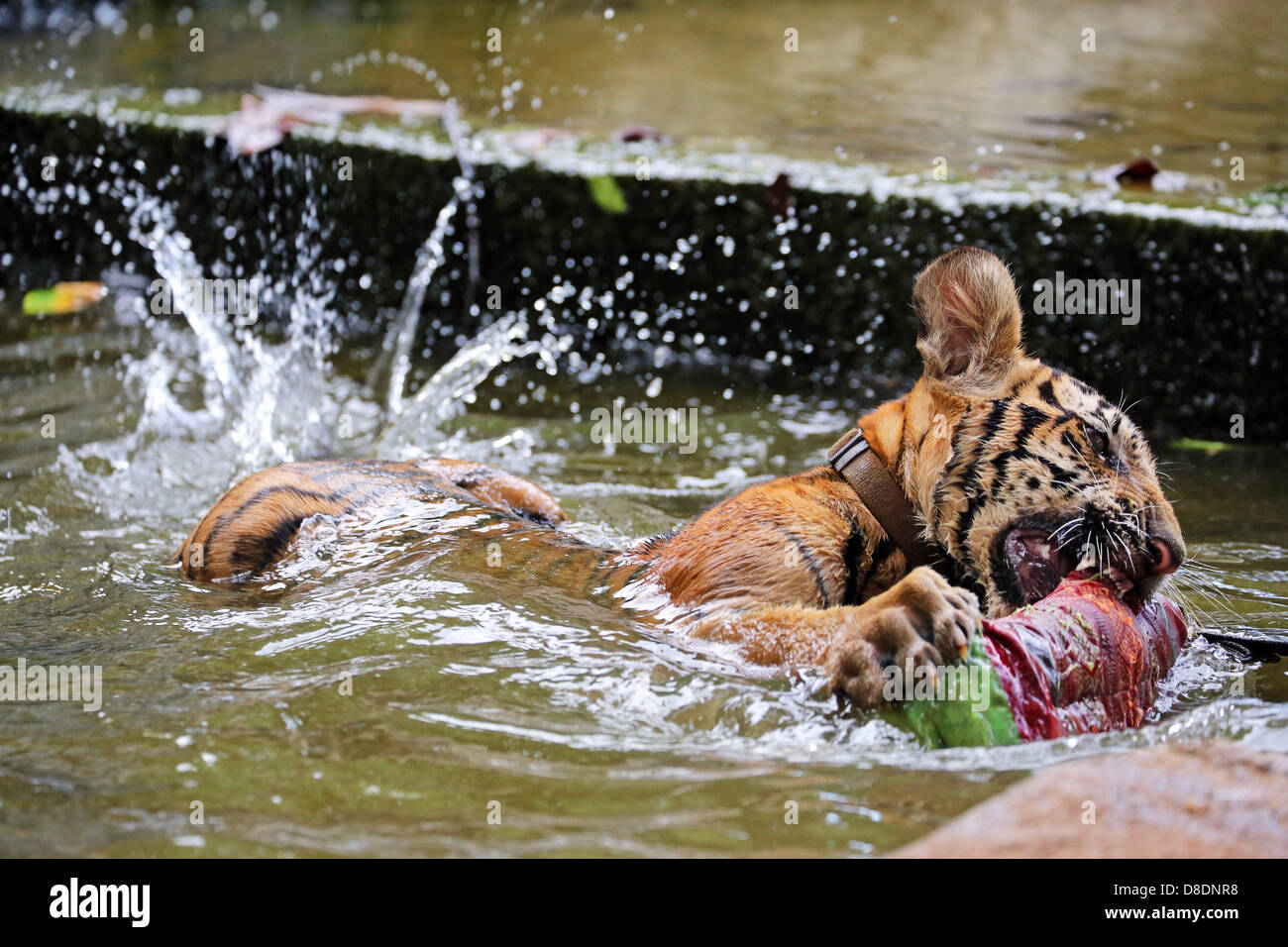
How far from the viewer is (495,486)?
431cm

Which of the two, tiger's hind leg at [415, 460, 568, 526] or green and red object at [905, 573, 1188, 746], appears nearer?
green and red object at [905, 573, 1188, 746]

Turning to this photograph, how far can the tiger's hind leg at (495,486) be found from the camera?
4281 millimetres

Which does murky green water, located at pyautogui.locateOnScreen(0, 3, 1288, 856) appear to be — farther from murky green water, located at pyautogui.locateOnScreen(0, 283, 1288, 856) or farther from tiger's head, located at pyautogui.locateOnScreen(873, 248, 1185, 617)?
tiger's head, located at pyautogui.locateOnScreen(873, 248, 1185, 617)

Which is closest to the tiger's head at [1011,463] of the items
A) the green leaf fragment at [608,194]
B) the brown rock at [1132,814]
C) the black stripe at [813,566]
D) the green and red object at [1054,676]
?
the green and red object at [1054,676]

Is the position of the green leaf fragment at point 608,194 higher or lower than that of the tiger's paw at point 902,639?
higher

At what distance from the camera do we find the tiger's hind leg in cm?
428

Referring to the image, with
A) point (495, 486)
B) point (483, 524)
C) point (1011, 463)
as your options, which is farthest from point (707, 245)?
point (1011, 463)

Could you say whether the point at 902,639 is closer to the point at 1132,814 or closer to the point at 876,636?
the point at 876,636

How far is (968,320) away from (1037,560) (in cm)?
64

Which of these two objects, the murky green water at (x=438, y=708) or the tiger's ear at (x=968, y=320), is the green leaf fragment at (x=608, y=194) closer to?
the murky green water at (x=438, y=708)

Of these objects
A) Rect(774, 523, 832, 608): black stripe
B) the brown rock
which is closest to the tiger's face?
Rect(774, 523, 832, 608): black stripe

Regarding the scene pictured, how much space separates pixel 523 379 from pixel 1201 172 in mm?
3278

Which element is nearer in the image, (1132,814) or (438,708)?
(1132,814)

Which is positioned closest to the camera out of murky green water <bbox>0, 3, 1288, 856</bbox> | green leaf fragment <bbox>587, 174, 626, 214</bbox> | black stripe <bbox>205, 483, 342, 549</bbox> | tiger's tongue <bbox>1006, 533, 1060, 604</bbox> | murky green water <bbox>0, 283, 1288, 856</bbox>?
murky green water <bbox>0, 283, 1288, 856</bbox>
